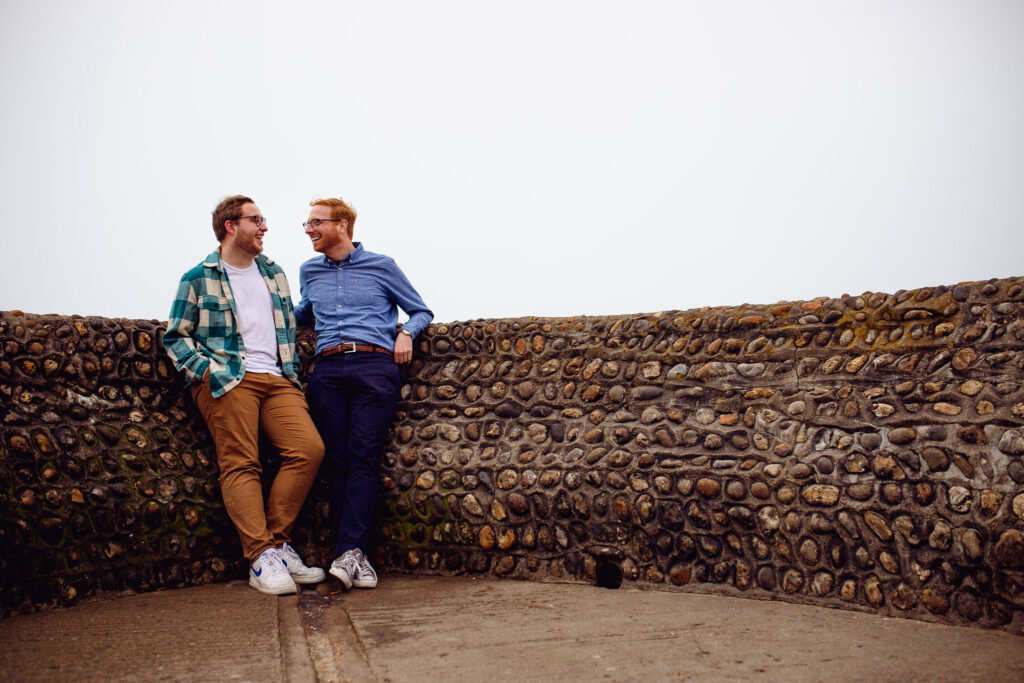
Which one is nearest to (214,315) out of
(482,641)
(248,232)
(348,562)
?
(248,232)

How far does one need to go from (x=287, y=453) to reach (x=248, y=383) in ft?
1.27

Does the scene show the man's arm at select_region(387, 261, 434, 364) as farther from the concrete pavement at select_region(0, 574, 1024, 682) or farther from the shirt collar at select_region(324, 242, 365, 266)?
the concrete pavement at select_region(0, 574, 1024, 682)

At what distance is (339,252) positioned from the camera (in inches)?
167

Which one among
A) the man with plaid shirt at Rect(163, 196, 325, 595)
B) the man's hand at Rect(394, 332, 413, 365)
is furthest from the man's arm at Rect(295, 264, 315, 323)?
the man's hand at Rect(394, 332, 413, 365)

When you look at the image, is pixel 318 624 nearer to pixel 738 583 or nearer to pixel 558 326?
pixel 738 583

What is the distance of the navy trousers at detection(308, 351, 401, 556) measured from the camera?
12.5 feet

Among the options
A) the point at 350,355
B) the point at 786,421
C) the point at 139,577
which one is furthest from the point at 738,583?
the point at 139,577

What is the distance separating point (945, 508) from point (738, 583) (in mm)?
892

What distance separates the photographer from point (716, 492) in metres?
3.54

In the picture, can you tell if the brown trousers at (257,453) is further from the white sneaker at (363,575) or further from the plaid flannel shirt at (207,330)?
the white sneaker at (363,575)

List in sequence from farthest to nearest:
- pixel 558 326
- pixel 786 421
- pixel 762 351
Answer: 1. pixel 558 326
2. pixel 762 351
3. pixel 786 421

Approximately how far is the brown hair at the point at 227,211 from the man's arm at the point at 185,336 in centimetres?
36

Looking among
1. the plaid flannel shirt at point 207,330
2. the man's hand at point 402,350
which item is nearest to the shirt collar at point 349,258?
the man's hand at point 402,350

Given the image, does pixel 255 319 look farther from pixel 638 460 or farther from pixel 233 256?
pixel 638 460
